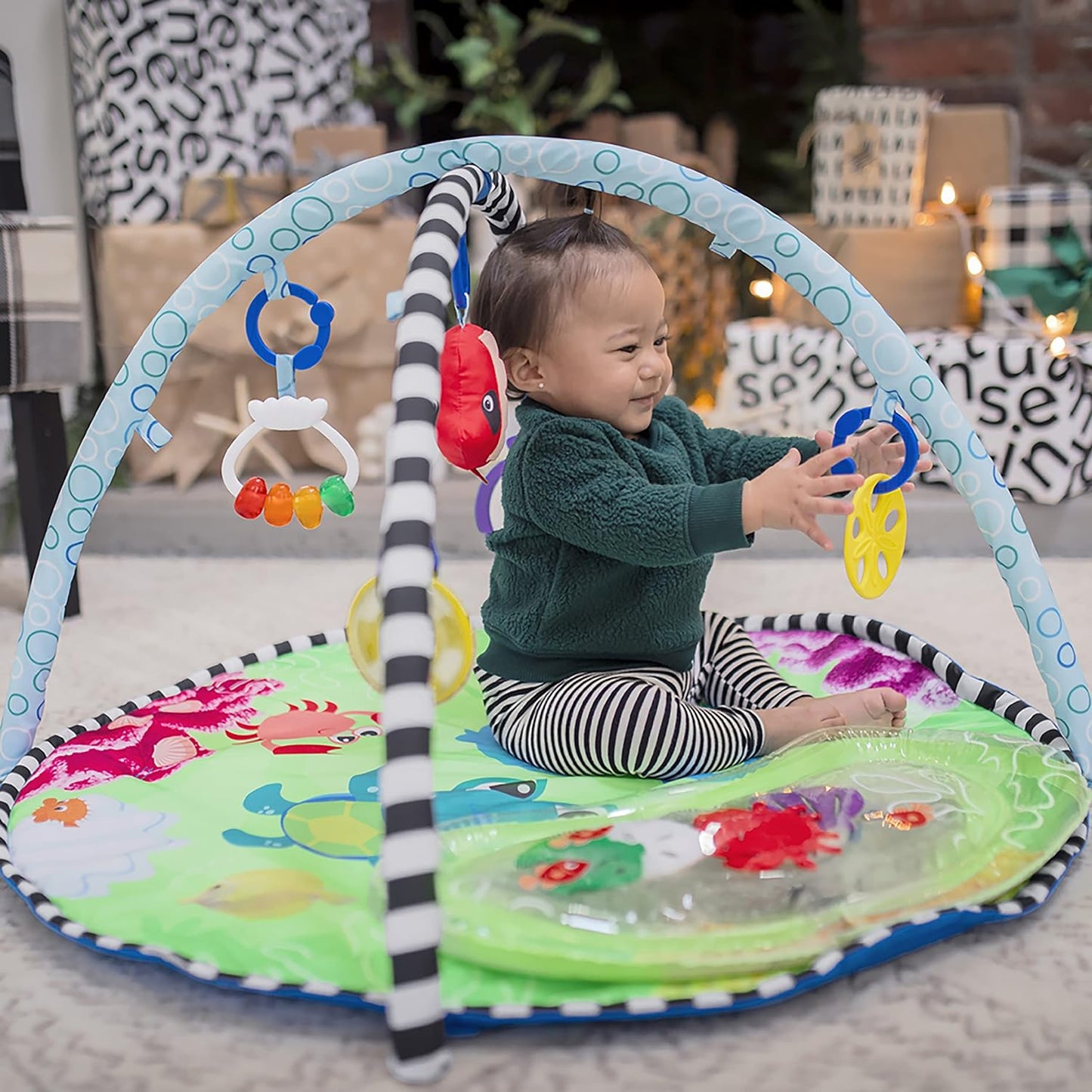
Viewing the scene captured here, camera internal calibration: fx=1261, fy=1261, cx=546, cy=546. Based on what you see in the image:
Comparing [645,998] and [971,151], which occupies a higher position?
[971,151]

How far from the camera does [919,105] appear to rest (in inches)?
78.0

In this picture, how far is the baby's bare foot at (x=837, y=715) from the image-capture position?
987mm

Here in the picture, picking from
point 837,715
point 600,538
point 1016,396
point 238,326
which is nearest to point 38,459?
point 238,326

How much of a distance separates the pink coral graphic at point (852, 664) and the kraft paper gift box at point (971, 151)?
1.13 metres

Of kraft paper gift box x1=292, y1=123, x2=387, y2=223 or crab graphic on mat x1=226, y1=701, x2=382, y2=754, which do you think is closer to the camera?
crab graphic on mat x1=226, y1=701, x2=382, y2=754

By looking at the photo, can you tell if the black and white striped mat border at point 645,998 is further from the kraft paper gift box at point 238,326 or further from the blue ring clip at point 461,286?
the kraft paper gift box at point 238,326

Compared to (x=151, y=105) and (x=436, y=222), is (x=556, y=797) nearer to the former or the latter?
(x=436, y=222)

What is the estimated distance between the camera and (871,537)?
34.6 inches

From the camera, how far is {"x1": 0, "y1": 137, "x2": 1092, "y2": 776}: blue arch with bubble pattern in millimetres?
901

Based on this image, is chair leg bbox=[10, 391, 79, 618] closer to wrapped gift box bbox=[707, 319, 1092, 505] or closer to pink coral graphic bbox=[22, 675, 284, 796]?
pink coral graphic bbox=[22, 675, 284, 796]

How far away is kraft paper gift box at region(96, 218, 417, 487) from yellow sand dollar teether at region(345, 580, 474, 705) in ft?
3.83

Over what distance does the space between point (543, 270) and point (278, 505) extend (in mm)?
265

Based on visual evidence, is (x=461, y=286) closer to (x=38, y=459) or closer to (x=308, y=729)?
(x=308, y=729)

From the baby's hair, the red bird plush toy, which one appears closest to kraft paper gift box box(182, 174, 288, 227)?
the baby's hair
